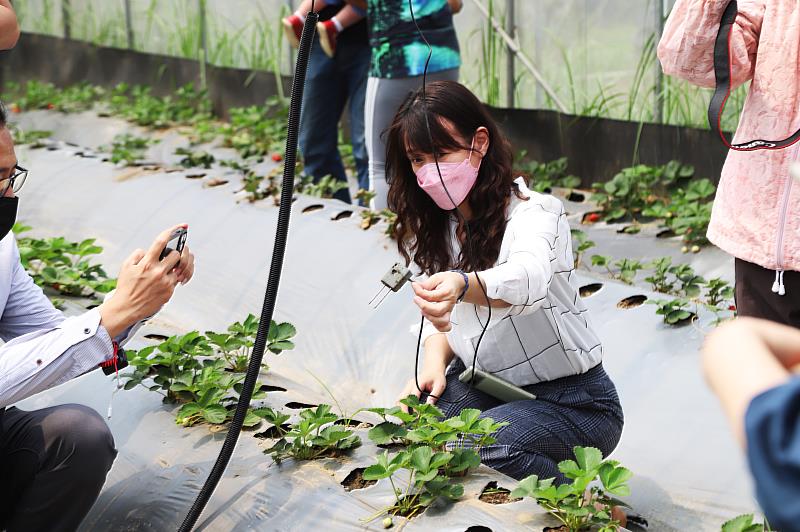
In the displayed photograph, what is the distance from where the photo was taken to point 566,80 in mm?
5336

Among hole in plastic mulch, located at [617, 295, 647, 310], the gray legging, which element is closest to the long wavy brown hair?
hole in plastic mulch, located at [617, 295, 647, 310]

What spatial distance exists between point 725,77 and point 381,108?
1920 mm

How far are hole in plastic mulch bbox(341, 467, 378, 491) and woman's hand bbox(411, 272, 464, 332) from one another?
13.8 inches

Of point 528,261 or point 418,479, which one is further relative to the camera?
point 528,261

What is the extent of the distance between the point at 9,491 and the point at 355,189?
3447 millimetres

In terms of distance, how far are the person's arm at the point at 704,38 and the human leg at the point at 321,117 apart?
8.25ft

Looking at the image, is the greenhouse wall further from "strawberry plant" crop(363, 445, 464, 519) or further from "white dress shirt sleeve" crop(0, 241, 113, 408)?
"white dress shirt sleeve" crop(0, 241, 113, 408)

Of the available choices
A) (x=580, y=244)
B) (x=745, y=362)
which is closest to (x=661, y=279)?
(x=580, y=244)

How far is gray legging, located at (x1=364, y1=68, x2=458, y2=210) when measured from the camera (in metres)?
3.77

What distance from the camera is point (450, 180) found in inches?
85.7

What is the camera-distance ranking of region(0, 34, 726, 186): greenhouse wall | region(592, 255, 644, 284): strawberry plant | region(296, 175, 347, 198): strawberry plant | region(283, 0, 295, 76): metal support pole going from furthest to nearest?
region(283, 0, 295, 76): metal support pole, region(0, 34, 726, 186): greenhouse wall, region(296, 175, 347, 198): strawberry plant, region(592, 255, 644, 284): strawberry plant

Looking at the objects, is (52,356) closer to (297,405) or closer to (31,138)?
(297,405)

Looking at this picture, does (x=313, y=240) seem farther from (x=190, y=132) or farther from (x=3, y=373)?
(x=190, y=132)

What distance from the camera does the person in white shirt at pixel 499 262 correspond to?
213cm
